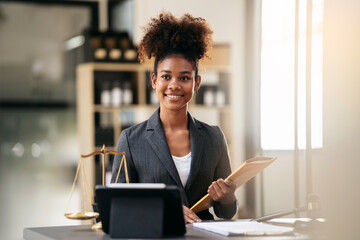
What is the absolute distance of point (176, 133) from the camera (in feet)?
7.36

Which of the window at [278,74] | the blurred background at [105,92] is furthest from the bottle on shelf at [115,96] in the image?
the window at [278,74]

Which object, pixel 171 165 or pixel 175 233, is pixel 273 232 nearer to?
pixel 175 233

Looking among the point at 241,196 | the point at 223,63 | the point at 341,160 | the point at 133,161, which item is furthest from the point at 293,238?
the point at 241,196

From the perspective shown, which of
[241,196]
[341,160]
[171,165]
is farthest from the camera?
[241,196]

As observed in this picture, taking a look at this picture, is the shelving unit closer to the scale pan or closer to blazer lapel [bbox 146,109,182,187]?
blazer lapel [bbox 146,109,182,187]

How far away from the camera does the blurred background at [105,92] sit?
584 centimetres

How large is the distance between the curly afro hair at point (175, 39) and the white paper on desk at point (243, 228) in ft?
2.23

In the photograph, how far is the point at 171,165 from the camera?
2.14m

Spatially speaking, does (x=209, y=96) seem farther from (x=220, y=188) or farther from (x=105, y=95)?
(x=220, y=188)

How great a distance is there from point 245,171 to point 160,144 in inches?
17.8

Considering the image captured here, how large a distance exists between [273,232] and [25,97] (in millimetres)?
5298

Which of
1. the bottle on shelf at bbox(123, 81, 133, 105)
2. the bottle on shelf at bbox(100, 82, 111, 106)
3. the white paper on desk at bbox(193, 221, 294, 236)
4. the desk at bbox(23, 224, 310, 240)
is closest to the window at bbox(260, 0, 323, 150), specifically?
the bottle on shelf at bbox(123, 81, 133, 105)

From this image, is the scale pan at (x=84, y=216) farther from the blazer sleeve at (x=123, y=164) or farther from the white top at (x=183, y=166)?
the white top at (x=183, y=166)

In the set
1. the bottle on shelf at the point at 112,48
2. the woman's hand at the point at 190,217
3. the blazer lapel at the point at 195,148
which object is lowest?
the woman's hand at the point at 190,217
